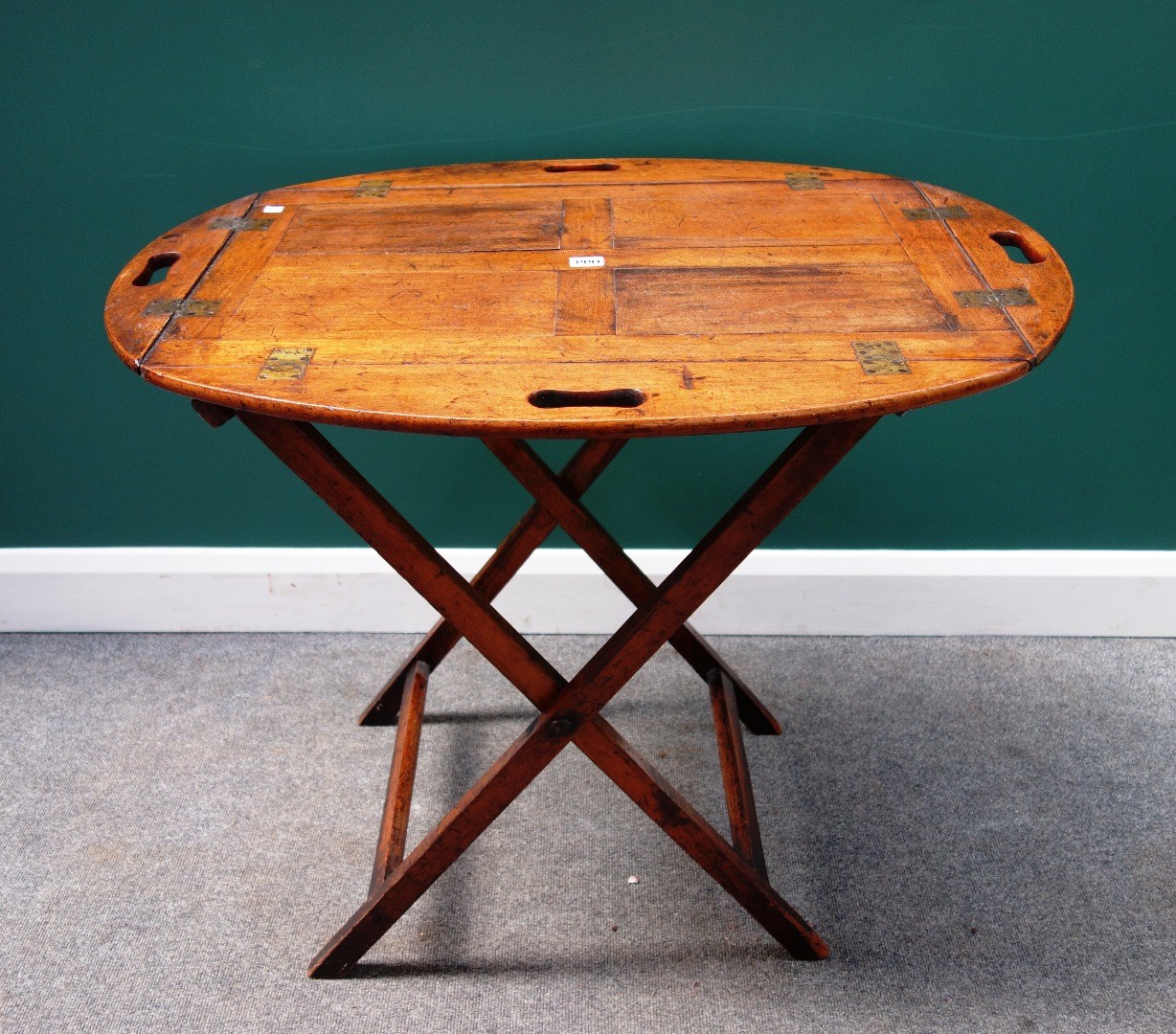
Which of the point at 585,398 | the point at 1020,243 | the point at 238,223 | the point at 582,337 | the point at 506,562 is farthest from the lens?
the point at 506,562

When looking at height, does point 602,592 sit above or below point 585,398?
below

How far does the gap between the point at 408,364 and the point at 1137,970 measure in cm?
147

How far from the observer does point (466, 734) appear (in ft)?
7.58

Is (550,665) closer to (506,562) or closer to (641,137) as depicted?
(506,562)

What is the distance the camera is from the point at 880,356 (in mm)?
1362

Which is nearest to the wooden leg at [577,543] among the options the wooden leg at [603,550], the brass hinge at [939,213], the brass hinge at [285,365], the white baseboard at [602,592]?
the wooden leg at [603,550]

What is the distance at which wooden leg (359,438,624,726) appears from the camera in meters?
2.03

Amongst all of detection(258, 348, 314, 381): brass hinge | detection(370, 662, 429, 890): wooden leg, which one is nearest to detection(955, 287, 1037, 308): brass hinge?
detection(258, 348, 314, 381): brass hinge

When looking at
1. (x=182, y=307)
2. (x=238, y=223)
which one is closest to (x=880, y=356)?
(x=182, y=307)

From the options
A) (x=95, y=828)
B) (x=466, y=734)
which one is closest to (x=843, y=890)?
(x=466, y=734)

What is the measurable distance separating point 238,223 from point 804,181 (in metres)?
0.91

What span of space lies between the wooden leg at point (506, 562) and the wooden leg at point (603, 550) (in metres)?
0.05

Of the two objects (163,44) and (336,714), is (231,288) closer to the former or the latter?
(163,44)

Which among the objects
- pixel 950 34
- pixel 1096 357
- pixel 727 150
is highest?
pixel 950 34
